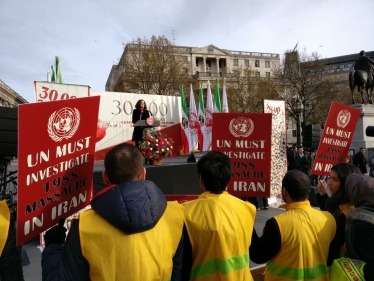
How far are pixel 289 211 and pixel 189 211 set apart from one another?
2.47 ft

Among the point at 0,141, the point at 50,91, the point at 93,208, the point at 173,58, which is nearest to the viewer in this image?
the point at 93,208

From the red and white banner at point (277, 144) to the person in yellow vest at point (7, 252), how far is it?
271 inches

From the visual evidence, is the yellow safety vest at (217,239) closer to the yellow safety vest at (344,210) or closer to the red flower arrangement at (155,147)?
the yellow safety vest at (344,210)

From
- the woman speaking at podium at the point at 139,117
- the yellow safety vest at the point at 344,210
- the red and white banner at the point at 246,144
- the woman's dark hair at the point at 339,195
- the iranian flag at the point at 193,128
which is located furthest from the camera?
the iranian flag at the point at 193,128

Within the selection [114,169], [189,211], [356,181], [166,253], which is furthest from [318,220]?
[114,169]

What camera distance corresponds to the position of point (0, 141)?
2211 mm

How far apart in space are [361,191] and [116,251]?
5.22 feet

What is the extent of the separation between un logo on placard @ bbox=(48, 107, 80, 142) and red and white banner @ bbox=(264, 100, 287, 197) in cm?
640

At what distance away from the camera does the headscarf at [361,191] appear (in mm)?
1933

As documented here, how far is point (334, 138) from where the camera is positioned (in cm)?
403

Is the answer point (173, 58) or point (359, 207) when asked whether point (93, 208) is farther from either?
point (173, 58)

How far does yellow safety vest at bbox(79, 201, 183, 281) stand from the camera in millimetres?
1296

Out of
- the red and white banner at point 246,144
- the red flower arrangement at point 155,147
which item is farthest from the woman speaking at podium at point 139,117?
the red and white banner at point 246,144

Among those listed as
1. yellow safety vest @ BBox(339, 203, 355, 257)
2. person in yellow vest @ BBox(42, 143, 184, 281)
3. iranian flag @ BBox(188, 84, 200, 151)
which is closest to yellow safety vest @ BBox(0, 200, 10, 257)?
person in yellow vest @ BBox(42, 143, 184, 281)
